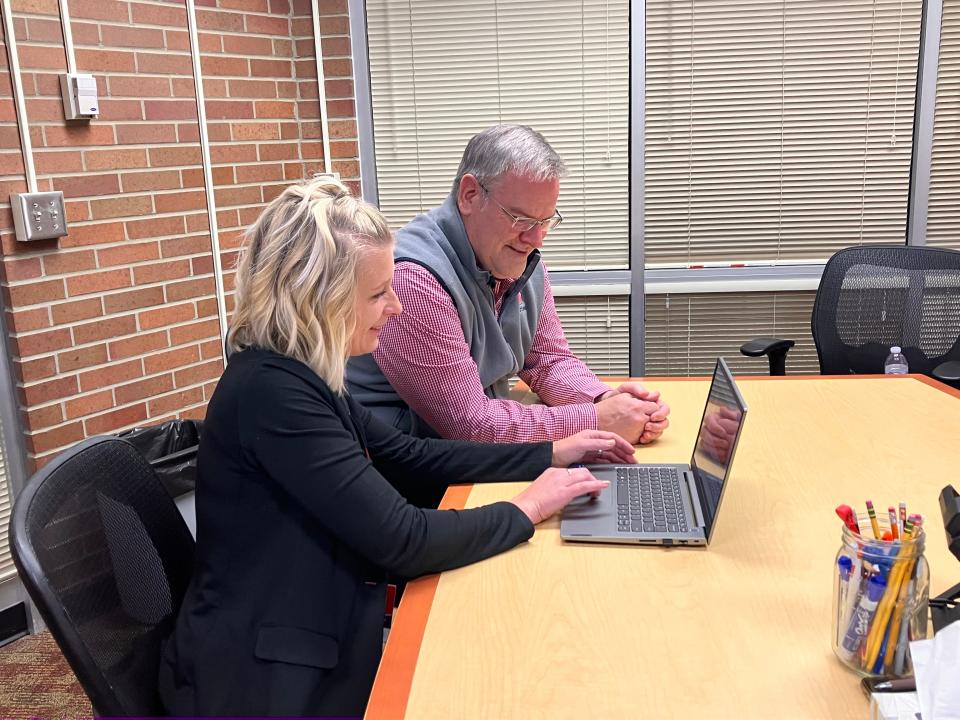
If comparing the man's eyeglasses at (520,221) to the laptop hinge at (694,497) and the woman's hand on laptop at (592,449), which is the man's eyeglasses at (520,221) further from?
the laptop hinge at (694,497)

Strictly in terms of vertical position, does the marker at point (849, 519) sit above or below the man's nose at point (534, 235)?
below

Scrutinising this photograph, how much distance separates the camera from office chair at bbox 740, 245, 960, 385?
8.48 feet

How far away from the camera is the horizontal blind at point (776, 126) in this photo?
3289 millimetres

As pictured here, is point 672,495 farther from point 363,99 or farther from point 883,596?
point 363,99

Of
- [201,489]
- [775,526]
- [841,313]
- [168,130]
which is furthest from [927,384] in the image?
[168,130]

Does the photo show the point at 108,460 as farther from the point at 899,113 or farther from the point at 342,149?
the point at 899,113

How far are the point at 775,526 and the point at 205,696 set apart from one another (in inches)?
34.7

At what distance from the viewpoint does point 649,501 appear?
1.40 meters

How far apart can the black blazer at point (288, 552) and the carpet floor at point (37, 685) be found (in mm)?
1123

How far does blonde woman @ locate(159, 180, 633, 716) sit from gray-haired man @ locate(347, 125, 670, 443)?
0.40 m

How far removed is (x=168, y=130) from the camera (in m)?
2.73

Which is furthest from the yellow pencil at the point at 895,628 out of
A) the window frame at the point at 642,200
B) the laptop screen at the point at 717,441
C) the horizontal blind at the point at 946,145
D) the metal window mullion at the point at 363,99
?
the horizontal blind at the point at 946,145

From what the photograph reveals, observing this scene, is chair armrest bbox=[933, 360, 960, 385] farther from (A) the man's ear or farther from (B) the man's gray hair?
(A) the man's ear

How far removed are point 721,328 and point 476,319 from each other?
78.8 inches
